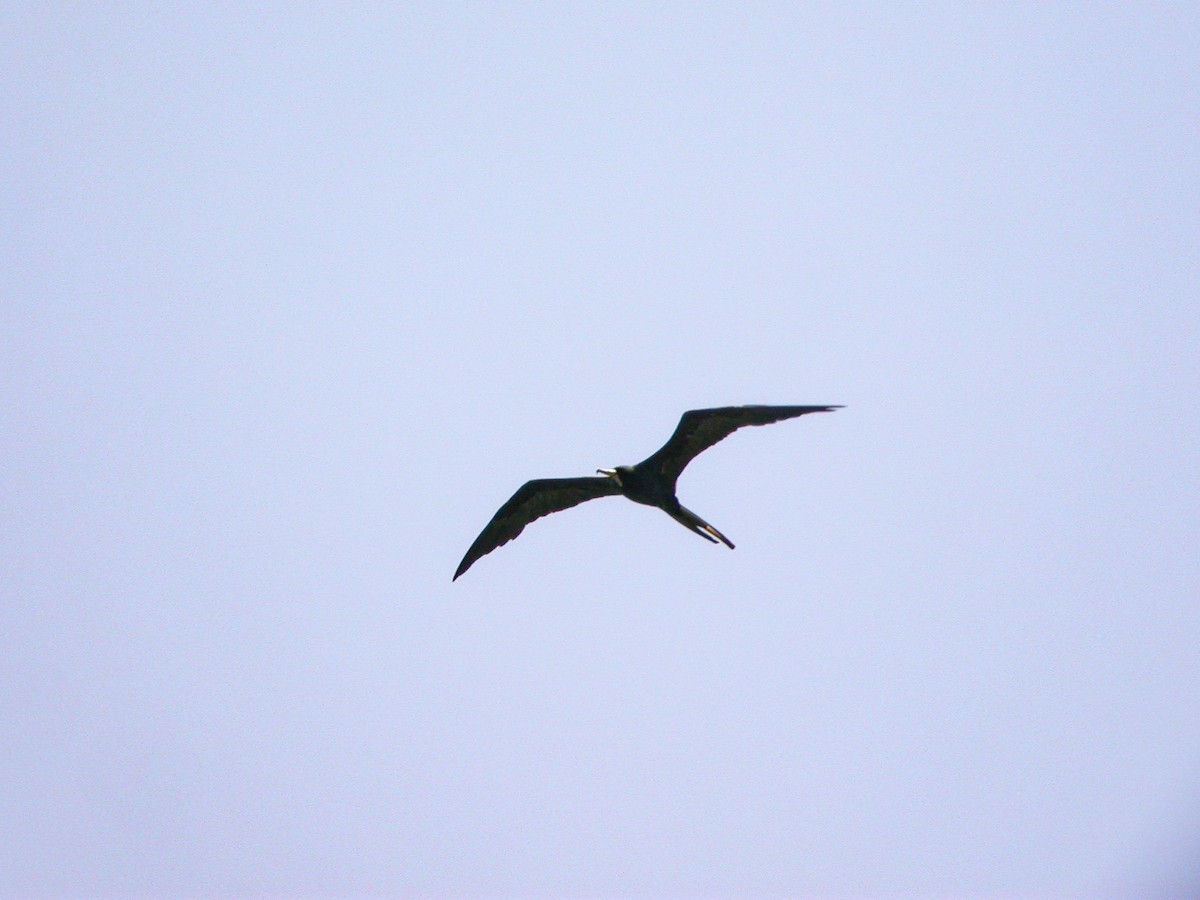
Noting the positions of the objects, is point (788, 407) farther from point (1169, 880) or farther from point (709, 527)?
point (1169, 880)

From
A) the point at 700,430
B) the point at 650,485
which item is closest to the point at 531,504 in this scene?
the point at 650,485

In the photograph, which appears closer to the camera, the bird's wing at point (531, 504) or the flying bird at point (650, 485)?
the flying bird at point (650, 485)

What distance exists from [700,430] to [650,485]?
110 centimetres

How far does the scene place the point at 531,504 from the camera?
16.9m

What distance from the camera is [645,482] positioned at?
15398 millimetres

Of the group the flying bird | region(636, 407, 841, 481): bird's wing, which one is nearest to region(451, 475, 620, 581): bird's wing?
the flying bird

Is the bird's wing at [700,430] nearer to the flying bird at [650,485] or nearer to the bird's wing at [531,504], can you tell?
the flying bird at [650,485]

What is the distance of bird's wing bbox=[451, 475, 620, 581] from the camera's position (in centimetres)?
1641

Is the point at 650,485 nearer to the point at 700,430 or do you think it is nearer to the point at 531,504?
the point at 700,430

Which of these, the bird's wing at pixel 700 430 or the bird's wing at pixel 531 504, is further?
the bird's wing at pixel 531 504

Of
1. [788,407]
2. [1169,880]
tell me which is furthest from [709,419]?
[1169,880]

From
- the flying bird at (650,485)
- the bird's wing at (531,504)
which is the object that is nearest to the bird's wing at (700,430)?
the flying bird at (650,485)

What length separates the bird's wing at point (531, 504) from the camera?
16406 mm

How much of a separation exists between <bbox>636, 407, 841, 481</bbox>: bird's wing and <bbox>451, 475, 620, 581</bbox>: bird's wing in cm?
112
